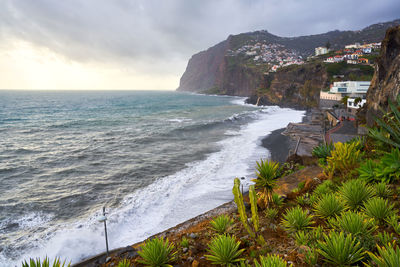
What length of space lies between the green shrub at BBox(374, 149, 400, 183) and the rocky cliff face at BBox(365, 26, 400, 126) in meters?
18.8

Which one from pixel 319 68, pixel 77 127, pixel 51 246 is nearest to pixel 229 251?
pixel 51 246

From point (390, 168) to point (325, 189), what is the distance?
2.17m

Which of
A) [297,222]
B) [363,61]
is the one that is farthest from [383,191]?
[363,61]

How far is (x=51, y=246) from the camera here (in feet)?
38.2

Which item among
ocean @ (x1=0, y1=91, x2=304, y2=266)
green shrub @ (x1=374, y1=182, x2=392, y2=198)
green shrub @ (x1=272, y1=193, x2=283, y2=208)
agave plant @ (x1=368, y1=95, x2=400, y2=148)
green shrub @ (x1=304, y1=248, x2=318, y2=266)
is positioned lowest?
ocean @ (x1=0, y1=91, x2=304, y2=266)

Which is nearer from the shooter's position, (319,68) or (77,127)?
(77,127)

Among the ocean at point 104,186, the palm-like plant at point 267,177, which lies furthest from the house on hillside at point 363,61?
the palm-like plant at point 267,177

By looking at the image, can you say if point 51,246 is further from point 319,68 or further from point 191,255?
point 319,68

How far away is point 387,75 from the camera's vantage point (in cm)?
2511

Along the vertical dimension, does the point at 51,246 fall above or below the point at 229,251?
below

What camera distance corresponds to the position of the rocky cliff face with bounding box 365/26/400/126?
22.5 meters

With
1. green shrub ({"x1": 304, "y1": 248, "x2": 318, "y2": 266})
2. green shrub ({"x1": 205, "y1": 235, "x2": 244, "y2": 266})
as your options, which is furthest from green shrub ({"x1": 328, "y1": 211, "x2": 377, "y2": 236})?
green shrub ({"x1": 205, "y1": 235, "x2": 244, "y2": 266})

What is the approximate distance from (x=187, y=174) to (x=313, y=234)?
1599 cm

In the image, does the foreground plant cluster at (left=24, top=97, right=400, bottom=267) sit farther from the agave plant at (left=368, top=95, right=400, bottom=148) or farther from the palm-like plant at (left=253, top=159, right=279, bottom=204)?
the agave plant at (left=368, top=95, right=400, bottom=148)
